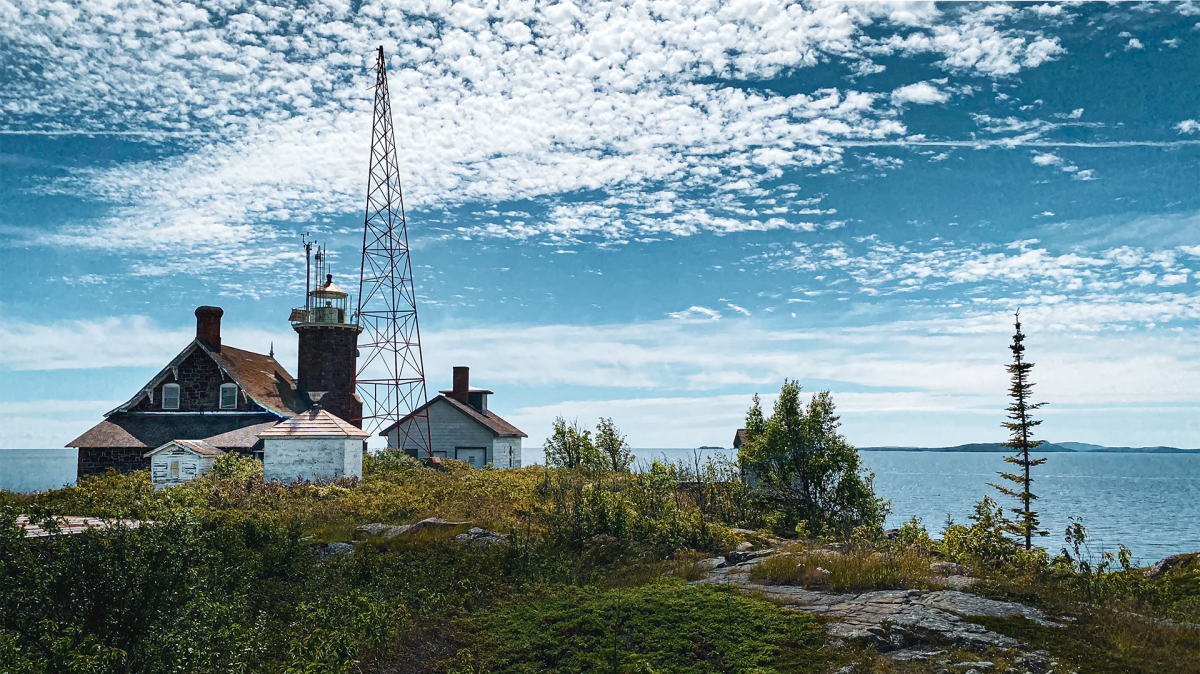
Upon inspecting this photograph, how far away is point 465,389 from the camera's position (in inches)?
2061

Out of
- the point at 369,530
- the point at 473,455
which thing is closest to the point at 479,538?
the point at 369,530

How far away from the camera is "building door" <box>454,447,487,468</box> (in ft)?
165

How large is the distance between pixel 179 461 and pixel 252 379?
9492 mm

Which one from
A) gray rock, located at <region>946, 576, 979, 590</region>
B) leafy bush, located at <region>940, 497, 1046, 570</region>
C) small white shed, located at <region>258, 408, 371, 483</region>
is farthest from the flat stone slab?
small white shed, located at <region>258, 408, 371, 483</region>

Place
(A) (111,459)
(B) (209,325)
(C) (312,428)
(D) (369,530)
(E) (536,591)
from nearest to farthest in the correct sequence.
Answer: (E) (536,591)
(D) (369,530)
(C) (312,428)
(A) (111,459)
(B) (209,325)

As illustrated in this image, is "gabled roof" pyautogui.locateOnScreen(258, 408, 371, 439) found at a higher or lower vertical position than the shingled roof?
lower

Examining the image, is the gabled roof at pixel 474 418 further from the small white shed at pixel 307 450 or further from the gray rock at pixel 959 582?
the gray rock at pixel 959 582

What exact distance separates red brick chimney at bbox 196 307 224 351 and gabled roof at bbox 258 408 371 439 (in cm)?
1170

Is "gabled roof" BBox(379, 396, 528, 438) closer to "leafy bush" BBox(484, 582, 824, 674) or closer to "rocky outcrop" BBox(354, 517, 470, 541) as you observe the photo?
"rocky outcrop" BBox(354, 517, 470, 541)

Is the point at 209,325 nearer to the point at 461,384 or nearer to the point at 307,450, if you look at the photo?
the point at 307,450

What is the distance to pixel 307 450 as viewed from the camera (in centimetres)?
3356

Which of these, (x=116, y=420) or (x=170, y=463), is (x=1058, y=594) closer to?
(x=170, y=463)

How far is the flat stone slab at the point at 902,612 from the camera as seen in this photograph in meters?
9.95

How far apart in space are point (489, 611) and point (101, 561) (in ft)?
18.8
